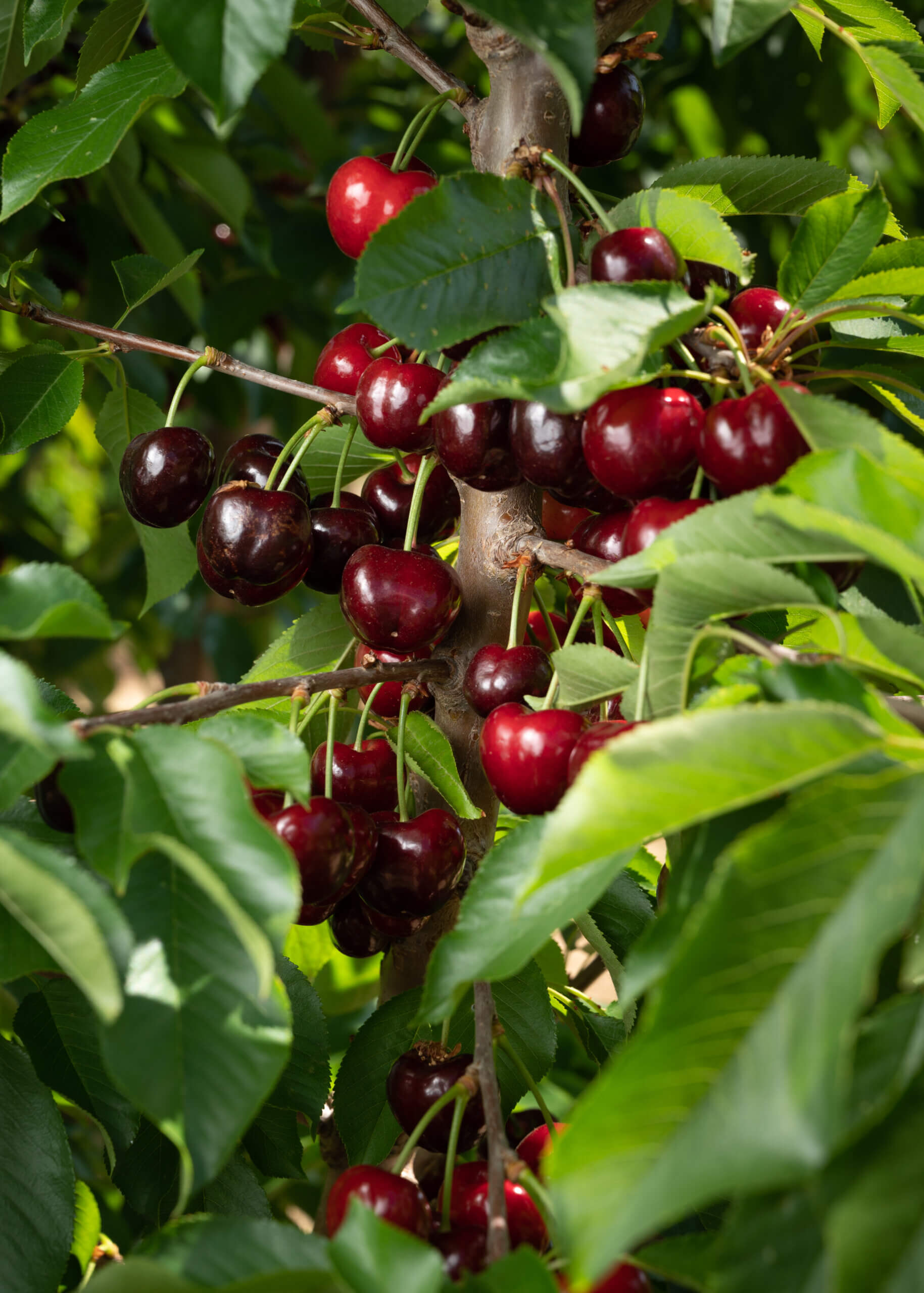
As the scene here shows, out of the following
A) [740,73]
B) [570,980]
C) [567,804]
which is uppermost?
[567,804]

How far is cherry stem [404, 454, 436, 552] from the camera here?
685 millimetres

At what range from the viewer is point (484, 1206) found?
0.55 m

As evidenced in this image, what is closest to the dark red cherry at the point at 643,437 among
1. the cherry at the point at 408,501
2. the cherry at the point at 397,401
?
the cherry at the point at 397,401

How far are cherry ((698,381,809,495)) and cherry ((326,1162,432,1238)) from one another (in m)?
0.36

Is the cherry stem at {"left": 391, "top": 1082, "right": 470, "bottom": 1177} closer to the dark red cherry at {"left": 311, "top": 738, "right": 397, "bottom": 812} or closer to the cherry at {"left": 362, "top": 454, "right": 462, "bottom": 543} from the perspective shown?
the dark red cherry at {"left": 311, "top": 738, "right": 397, "bottom": 812}

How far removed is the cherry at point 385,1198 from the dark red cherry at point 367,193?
512 mm

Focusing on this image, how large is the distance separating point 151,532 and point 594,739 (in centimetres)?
55

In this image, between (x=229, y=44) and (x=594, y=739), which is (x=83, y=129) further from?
(x=594, y=739)

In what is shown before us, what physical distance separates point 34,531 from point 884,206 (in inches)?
70.6

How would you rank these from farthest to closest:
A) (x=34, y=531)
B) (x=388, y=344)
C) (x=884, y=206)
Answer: (x=34, y=531) → (x=388, y=344) → (x=884, y=206)

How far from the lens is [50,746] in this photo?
0.41 m

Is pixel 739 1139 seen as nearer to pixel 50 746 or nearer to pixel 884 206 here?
pixel 50 746

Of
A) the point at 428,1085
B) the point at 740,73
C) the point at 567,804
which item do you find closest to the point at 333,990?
the point at 428,1085

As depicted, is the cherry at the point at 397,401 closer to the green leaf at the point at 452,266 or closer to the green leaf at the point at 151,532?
the green leaf at the point at 452,266
